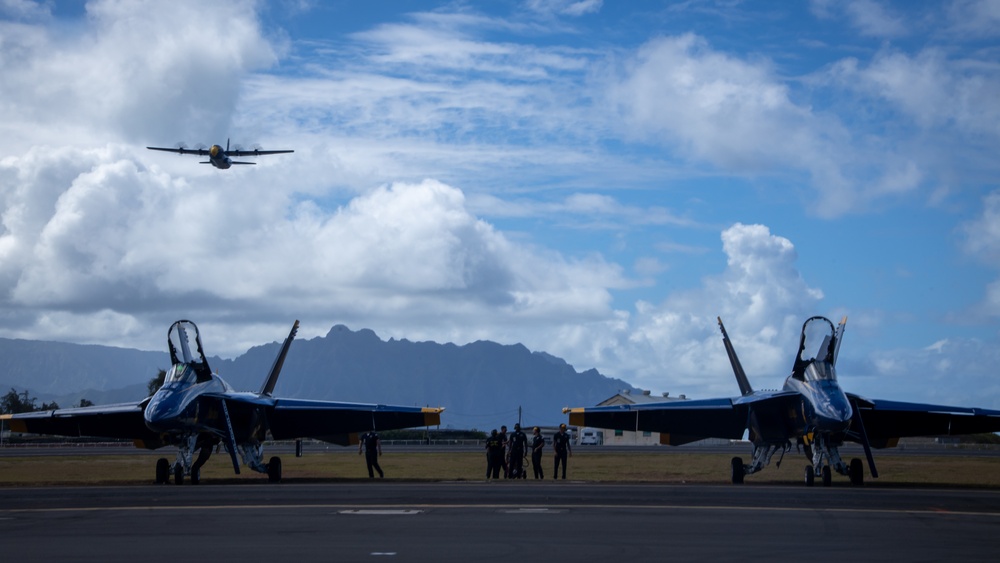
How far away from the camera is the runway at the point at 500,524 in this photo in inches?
450

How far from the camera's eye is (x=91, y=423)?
28406 mm

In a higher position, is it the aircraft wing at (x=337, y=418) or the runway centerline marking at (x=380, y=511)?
the aircraft wing at (x=337, y=418)

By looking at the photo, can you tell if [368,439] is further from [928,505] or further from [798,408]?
Answer: [928,505]

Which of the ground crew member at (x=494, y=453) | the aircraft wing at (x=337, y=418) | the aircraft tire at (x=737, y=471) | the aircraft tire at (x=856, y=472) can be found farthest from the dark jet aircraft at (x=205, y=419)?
→ the aircraft tire at (x=856, y=472)

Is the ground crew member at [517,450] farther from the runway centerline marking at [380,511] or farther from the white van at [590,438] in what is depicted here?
the white van at [590,438]

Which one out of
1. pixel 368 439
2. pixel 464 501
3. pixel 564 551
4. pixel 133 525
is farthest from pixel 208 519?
pixel 368 439

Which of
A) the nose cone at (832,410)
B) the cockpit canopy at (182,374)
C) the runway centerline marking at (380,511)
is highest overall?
the cockpit canopy at (182,374)

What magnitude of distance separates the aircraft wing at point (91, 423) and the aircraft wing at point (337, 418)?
Result: 355cm

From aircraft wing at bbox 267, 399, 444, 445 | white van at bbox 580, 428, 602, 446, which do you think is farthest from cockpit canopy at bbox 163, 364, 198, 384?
white van at bbox 580, 428, 602, 446

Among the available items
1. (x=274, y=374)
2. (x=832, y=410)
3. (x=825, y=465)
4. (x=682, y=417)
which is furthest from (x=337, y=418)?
(x=832, y=410)

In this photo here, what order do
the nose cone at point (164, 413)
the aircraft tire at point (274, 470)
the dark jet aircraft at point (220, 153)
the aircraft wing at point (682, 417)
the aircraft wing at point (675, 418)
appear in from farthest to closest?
the dark jet aircraft at point (220, 153), the aircraft wing at point (675, 418), the aircraft wing at point (682, 417), the aircraft tire at point (274, 470), the nose cone at point (164, 413)

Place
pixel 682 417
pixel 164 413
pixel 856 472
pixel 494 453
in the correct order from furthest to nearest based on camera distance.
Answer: pixel 682 417
pixel 494 453
pixel 856 472
pixel 164 413

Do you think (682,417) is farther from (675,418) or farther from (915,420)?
(915,420)

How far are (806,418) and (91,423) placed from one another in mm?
19365
